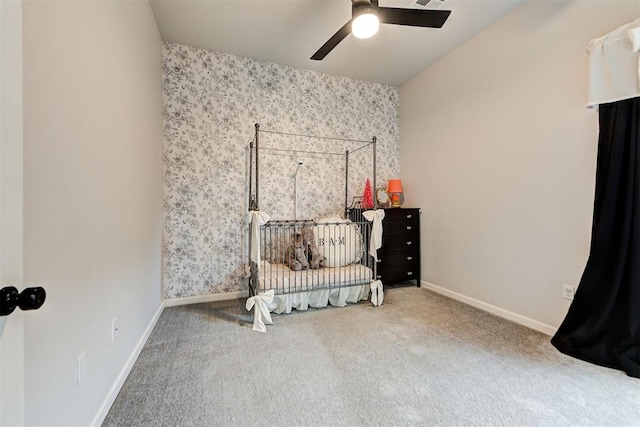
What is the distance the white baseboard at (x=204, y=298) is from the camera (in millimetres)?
2959

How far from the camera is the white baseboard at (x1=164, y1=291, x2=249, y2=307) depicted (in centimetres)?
296

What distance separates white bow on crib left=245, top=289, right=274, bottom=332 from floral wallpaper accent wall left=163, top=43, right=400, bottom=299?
867mm

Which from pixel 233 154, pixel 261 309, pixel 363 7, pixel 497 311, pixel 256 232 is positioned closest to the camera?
pixel 363 7

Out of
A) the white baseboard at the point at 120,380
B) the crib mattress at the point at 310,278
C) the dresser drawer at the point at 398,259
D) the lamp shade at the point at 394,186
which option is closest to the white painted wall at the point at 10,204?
the white baseboard at the point at 120,380

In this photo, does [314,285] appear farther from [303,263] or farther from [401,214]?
[401,214]

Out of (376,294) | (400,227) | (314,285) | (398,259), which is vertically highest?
(400,227)

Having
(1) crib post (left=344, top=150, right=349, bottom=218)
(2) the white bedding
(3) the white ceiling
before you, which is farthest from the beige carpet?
(3) the white ceiling

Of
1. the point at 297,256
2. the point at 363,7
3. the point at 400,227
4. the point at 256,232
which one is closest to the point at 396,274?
the point at 400,227

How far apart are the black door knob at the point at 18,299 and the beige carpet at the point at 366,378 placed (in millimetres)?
1117

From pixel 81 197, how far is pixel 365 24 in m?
1.94

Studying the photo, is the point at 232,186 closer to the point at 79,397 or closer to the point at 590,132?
the point at 79,397

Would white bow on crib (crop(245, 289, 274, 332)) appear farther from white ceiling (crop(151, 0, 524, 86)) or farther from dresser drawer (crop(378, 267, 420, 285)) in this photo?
white ceiling (crop(151, 0, 524, 86))

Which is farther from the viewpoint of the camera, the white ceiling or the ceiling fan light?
the white ceiling

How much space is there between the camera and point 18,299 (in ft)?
1.89
